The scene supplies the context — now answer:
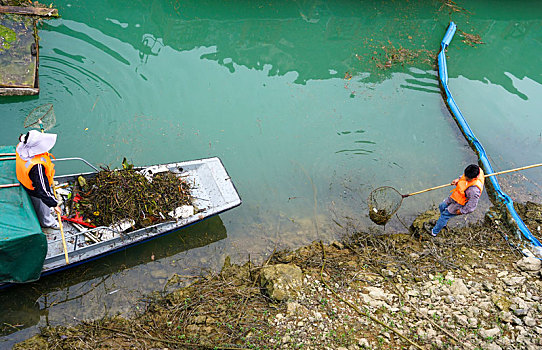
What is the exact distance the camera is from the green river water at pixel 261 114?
23.6ft

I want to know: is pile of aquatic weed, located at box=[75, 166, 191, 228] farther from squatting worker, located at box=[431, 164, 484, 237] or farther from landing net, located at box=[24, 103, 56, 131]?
squatting worker, located at box=[431, 164, 484, 237]

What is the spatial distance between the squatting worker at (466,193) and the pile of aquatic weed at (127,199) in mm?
5206

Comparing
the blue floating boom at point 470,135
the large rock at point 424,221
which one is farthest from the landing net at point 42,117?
the blue floating boom at point 470,135

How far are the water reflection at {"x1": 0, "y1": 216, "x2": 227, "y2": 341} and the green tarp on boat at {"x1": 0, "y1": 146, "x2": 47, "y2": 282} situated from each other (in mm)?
1026

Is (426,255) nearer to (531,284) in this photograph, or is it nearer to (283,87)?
(531,284)

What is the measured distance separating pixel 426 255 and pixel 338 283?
208 cm

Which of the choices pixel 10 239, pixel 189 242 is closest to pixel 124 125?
pixel 189 242

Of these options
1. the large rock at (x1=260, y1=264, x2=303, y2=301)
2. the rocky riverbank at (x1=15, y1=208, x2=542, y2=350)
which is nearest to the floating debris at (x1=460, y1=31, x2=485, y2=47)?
the rocky riverbank at (x1=15, y1=208, x2=542, y2=350)

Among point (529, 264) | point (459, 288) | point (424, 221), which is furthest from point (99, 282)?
point (529, 264)

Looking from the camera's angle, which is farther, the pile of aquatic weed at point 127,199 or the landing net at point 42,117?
the landing net at point 42,117

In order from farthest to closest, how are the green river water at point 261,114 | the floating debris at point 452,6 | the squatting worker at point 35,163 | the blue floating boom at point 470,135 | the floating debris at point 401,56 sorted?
the floating debris at point 452,6 < the floating debris at point 401,56 < the blue floating boom at point 470,135 < the green river water at point 261,114 < the squatting worker at point 35,163

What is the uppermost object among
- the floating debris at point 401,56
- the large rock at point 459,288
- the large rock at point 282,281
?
the floating debris at point 401,56

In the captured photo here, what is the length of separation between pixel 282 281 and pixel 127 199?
124 inches

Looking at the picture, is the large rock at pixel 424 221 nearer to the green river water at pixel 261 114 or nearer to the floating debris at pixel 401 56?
the green river water at pixel 261 114
